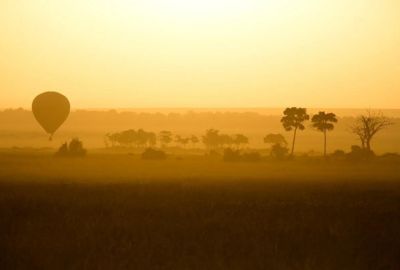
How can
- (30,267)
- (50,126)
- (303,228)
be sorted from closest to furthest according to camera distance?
1. (30,267)
2. (303,228)
3. (50,126)

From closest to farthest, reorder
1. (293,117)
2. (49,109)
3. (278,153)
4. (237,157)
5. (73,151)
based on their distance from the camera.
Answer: (237,157) → (278,153) → (73,151) → (293,117) → (49,109)

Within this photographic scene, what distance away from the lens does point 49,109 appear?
15812cm

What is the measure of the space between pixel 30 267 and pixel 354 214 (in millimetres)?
20798

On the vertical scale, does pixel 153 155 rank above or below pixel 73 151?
below

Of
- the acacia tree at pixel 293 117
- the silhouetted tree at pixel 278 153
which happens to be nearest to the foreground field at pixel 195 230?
the silhouetted tree at pixel 278 153

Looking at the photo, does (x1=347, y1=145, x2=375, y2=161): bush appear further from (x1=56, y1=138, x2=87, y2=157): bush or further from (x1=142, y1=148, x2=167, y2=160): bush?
(x1=56, y1=138, x2=87, y2=157): bush

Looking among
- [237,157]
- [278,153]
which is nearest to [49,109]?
[237,157]

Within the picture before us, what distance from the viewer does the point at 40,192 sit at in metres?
48.1

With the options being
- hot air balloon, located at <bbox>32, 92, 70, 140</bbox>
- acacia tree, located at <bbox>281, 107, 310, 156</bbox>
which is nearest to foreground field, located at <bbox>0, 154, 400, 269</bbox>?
acacia tree, located at <bbox>281, 107, 310, 156</bbox>

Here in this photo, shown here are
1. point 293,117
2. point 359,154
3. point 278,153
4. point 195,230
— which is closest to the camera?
point 195,230

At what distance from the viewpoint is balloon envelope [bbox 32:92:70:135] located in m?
158

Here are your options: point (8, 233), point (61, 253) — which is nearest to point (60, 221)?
point (8, 233)

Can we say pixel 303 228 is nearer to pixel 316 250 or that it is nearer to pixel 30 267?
pixel 316 250

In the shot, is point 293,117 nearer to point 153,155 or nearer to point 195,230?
point 153,155
